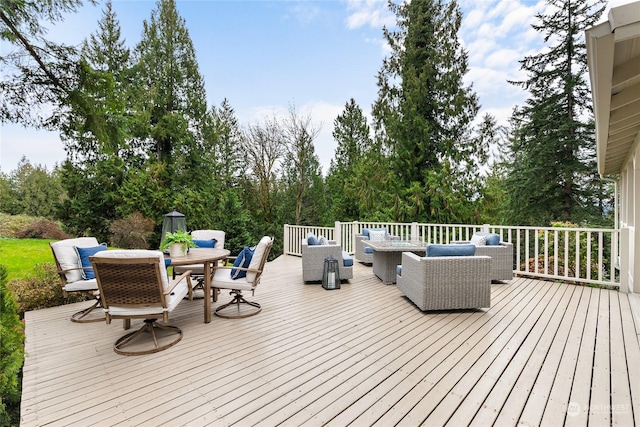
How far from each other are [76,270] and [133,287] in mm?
1724

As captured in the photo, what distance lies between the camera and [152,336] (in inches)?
122

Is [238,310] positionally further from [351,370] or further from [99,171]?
[99,171]

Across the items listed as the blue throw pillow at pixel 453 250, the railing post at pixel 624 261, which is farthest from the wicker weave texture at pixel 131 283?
the railing post at pixel 624 261

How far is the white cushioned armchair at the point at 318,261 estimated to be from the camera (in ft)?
18.0

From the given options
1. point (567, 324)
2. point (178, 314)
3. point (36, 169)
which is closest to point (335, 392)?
point (178, 314)

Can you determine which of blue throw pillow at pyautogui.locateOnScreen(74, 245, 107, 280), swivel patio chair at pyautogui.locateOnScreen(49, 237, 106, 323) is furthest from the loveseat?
blue throw pillow at pyautogui.locateOnScreen(74, 245, 107, 280)

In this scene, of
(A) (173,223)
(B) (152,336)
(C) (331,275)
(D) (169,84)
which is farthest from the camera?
(D) (169,84)

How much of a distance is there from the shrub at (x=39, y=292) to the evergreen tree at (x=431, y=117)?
425 inches

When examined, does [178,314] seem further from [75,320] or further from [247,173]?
[247,173]

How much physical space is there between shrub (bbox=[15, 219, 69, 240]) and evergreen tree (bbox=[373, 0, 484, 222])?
40.0 feet

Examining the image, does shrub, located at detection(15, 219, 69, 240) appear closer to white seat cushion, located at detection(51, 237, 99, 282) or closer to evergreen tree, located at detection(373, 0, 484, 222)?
white seat cushion, located at detection(51, 237, 99, 282)

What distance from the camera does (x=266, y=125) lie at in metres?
13.9

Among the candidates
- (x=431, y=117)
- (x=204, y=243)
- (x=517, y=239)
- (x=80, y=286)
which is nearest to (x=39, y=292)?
(x=80, y=286)

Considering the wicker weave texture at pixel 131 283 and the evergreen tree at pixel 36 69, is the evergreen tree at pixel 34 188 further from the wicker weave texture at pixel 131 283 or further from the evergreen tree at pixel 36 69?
the wicker weave texture at pixel 131 283
